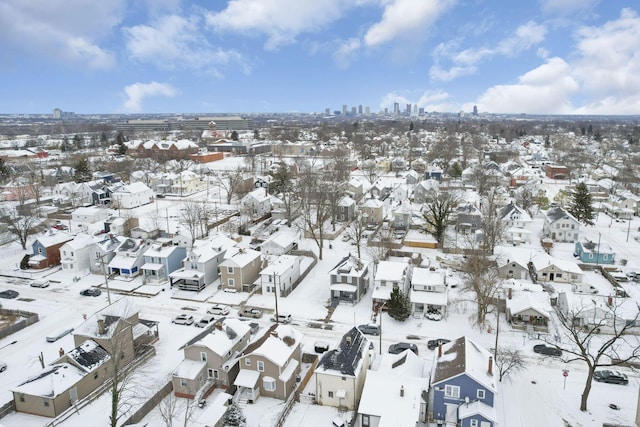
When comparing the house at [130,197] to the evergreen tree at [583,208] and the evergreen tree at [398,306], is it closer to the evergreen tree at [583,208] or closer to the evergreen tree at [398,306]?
the evergreen tree at [398,306]

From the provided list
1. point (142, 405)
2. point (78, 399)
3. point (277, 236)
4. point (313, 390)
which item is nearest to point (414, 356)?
point (313, 390)

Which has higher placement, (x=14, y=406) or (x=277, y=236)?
(x=277, y=236)

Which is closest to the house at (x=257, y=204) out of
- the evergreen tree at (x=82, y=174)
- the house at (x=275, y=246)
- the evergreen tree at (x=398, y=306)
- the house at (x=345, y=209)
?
the house at (x=345, y=209)

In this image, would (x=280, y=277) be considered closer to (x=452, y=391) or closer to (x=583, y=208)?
(x=452, y=391)

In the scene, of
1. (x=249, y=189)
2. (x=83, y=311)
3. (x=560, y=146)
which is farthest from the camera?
(x=560, y=146)

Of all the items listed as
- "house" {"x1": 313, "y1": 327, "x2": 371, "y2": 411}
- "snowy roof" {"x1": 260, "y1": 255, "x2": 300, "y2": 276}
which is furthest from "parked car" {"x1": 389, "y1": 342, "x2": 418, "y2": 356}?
"snowy roof" {"x1": 260, "y1": 255, "x2": 300, "y2": 276}

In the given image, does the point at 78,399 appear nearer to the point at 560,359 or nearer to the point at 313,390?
the point at 313,390
